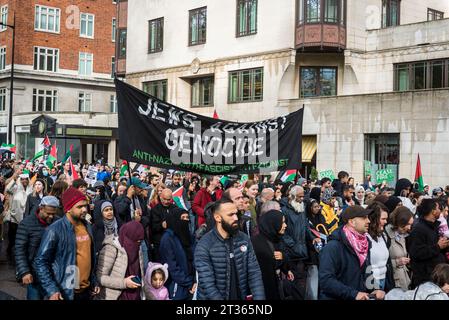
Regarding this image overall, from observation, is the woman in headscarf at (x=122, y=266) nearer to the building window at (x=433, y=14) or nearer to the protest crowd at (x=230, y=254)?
the protest crowd at (x=230, y=254)

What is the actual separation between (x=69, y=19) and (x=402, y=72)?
112 ft

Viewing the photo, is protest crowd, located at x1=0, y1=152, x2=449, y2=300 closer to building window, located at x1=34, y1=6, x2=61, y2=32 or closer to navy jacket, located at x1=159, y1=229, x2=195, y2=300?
navy jacket, located at x1=159, y1=229, x2=195, y2=300

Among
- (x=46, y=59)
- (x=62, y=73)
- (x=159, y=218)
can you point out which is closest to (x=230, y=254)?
(x=159, y=218)

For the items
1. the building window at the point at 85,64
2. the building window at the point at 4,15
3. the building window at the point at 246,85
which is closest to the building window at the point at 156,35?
the building window at the point at 246,85

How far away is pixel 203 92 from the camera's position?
1337 inches

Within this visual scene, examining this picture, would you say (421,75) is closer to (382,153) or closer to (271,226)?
(382,153)

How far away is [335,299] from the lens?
212 inches

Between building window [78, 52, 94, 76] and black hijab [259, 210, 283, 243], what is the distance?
160 feet

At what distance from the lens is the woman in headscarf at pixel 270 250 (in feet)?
19.6

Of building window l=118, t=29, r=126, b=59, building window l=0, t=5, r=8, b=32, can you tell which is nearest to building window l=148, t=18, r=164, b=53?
building window l=118, t=29, r=126, b=59

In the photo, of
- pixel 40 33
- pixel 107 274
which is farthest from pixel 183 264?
pixel 40 33

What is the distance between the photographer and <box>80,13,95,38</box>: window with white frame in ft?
174

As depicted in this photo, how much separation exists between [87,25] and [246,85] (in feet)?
91.7
